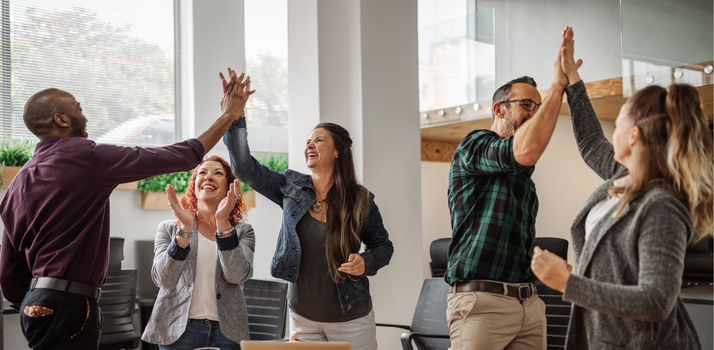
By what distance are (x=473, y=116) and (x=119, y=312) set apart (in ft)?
12.5

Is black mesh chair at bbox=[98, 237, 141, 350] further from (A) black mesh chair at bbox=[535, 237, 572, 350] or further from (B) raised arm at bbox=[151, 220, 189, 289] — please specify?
(A) black mesh chair at bbox=[535, 237, 572, 350]

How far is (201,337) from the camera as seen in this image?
7.22 feet

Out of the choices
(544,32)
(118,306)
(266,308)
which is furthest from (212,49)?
(544,32)

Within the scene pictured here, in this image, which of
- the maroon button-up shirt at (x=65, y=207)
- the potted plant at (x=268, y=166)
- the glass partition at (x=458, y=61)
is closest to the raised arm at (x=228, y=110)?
the maroon button-up shirt at (x=65, y=207)

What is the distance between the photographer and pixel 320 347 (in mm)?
1320

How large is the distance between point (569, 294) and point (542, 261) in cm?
9

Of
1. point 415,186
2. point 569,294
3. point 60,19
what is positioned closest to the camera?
point 569,294

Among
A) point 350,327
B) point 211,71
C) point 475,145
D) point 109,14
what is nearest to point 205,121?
point 211,71

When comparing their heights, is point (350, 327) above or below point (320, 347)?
below

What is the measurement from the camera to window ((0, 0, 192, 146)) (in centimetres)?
416

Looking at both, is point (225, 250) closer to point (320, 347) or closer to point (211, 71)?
point (320, 347)

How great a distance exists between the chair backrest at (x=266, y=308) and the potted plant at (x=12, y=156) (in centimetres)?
214

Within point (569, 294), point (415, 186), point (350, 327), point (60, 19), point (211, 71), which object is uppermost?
point (60, 19)

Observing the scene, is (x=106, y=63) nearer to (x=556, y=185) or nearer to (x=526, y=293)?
(x=526, y=293)
